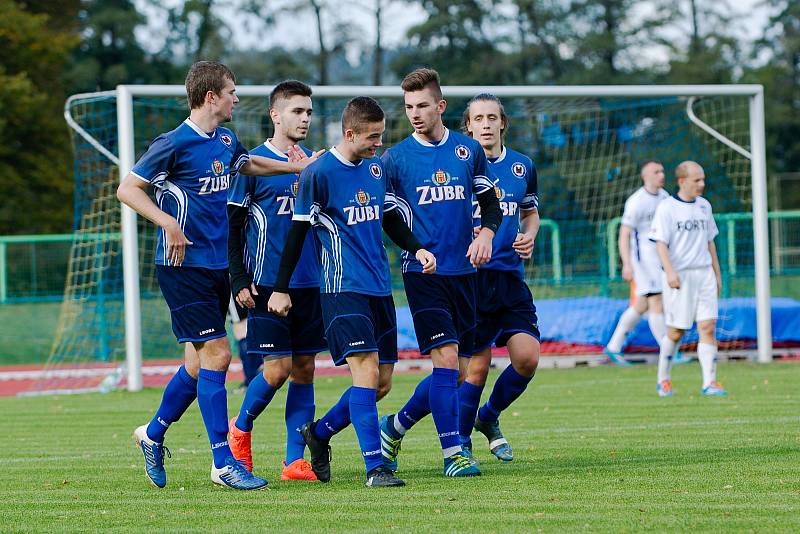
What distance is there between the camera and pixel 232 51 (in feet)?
152

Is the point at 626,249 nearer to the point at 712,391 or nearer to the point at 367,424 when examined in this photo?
the point at 712,391

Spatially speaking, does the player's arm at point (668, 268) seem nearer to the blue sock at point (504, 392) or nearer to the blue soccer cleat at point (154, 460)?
the blue sock at point (504, 392)

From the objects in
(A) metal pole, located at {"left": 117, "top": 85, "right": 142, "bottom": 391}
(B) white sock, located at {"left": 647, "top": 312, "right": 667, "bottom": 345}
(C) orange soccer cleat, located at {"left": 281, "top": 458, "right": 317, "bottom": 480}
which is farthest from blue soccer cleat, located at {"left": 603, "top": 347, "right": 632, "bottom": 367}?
(C) orange soccer cleat, located at {"left": 281, "top": 458, "right": 317, "bottom": 480}

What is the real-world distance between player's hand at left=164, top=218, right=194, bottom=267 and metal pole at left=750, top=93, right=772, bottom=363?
35.7ft

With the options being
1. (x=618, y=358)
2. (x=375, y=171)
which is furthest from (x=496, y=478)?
(x=618, y=358)

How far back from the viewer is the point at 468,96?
50.7ft

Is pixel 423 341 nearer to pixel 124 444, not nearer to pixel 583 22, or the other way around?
pixel 124 444

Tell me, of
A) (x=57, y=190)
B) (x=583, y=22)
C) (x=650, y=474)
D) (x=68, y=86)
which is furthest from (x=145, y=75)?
(x=650, y=474)

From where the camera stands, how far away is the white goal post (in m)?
13.6

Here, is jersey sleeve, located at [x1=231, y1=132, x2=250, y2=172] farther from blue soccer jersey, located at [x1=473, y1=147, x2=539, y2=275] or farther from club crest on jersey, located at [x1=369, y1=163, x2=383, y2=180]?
blue soccer jersey, located at [x1=473, y1=147, x2=539, y2=275]

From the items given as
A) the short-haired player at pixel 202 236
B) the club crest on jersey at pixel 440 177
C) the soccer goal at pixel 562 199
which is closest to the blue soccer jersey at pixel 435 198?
the club crest on jersey at pixel 440 177

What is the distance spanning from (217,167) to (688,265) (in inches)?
251

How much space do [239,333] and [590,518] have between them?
8.39 metres

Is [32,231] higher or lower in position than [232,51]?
lower
